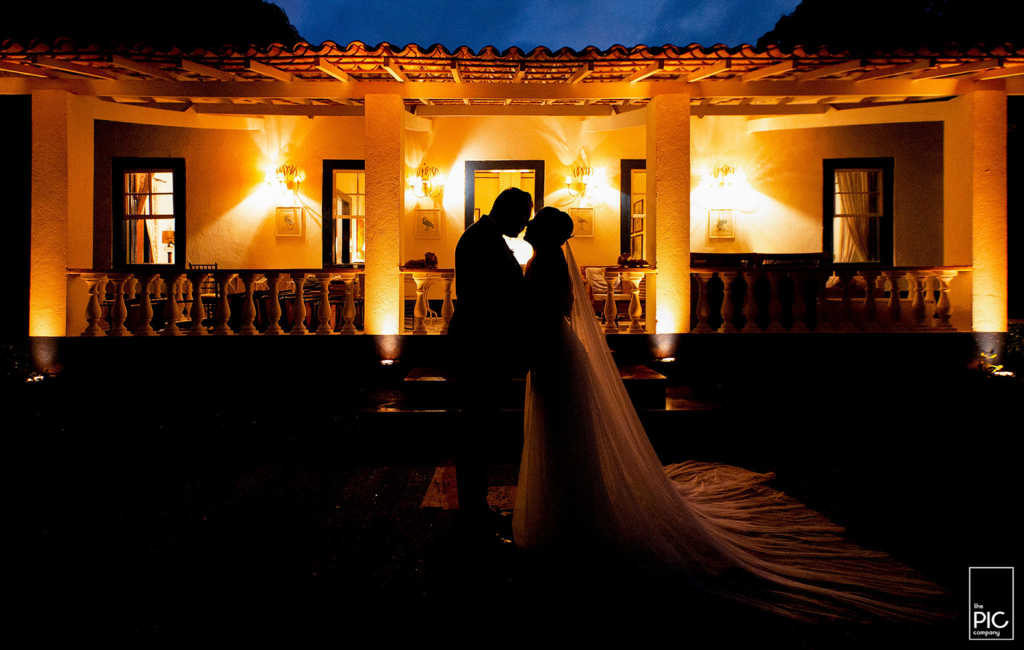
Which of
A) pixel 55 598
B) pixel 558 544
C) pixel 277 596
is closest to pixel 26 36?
pixel 55 598

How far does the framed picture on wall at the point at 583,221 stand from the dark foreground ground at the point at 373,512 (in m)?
4.00

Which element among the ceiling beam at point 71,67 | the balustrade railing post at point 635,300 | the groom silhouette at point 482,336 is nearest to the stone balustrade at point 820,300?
the balustrade railing post at point 635,300

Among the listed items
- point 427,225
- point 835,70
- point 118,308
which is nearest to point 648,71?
point 835,70

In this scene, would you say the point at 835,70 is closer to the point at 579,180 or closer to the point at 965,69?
the point at 965,69

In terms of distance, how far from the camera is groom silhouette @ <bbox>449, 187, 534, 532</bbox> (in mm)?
2729

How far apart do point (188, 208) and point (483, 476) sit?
839cm

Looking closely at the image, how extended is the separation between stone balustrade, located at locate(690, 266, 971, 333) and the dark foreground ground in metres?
0.73

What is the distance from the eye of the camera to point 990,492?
366cm

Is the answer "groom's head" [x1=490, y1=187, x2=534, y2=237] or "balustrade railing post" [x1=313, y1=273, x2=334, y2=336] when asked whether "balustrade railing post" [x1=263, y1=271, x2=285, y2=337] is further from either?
"groom's head" [x1=490, y1=187, x2=534, y2=237]

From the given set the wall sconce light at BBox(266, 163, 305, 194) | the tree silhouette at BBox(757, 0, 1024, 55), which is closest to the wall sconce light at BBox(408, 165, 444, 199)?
the wall sconce light at BBox(266, 163, 305, 194)

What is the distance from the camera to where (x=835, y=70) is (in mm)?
5824

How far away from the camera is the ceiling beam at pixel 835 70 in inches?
223

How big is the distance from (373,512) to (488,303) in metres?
1.67

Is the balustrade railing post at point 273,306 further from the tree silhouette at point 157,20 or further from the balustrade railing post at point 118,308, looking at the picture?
the tree silhouette at point 157,20
